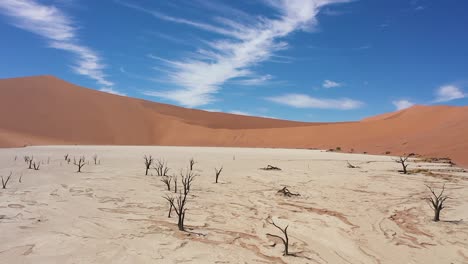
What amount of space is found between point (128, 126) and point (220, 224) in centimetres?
4128

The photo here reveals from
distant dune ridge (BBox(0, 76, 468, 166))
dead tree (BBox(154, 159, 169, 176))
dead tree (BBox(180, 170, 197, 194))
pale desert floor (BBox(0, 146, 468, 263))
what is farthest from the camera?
distant dune ridge (BBox(0, 76, 468, 166))

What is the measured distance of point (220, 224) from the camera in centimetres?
494

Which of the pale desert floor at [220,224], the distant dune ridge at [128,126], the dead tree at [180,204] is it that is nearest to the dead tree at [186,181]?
the dead tree at [180,204]

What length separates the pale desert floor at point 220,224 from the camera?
147 inches

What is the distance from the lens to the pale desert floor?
3.72m

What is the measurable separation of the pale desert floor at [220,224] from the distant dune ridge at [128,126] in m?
20.5

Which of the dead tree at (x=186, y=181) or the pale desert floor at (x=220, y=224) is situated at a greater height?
the dead tree at (x=186, y=181)

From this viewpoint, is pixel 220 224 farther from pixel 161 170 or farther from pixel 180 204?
pixel 161 170

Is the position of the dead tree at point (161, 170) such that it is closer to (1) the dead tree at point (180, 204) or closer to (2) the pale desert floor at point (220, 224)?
(2) the pale desert floor at point (220, 224)

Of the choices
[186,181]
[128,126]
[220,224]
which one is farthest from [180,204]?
[128,126]

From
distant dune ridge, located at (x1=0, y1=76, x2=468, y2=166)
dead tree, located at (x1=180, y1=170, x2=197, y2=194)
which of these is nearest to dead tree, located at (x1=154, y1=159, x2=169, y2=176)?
dead tree, located at (x1=180, y1=170, x2=197, y2=194)

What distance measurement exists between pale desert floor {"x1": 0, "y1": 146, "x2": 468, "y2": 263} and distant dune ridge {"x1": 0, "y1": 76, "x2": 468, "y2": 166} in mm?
20472

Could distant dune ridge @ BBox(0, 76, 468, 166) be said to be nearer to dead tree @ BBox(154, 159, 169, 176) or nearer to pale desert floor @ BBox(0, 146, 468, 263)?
dead tree @ BBox(154, 159, 169, 176)

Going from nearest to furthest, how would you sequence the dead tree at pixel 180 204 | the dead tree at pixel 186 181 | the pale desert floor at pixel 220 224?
1. the pale desert floor at pixel 220 224
2. the dead tree at pixel 180 204
3. the dead tree at pixel 186 181
